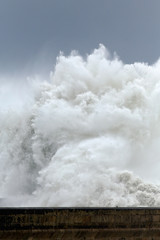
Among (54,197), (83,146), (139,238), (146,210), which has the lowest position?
(139,238)

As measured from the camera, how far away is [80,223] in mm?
4426

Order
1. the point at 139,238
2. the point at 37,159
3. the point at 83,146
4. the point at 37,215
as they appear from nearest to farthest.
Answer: the point at 37,215 → the point at 139,238 → the point at 83,146 → the point at 37,159

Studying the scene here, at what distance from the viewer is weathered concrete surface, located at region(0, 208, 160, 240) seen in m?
4.23

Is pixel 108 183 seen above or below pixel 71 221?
above

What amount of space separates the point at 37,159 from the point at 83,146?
3.08m

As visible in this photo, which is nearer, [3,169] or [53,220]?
[53,220]

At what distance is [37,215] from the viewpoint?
430cm

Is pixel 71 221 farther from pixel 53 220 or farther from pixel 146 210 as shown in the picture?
pixel 146 210

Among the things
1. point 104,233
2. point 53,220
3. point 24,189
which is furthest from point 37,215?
point 24,189

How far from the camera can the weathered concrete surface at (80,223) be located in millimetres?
4234

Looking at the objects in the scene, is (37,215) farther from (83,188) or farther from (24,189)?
(24,189)

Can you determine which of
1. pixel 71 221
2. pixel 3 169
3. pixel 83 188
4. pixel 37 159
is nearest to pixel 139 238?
pixel 71 221

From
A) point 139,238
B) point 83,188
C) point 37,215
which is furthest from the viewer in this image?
point 83,188

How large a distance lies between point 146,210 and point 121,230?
0.56 metres
